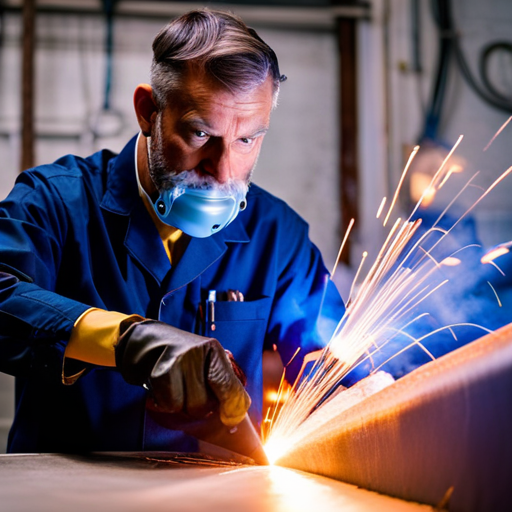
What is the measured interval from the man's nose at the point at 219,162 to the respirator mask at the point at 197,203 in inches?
1.0

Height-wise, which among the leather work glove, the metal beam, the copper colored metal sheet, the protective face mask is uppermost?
the metal beam

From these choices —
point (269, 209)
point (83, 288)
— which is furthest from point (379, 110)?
point (83, 288)

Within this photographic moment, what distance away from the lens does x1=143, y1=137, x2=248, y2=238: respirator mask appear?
152 cm

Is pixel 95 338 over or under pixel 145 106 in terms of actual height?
under

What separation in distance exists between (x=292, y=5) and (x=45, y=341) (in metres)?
2.85

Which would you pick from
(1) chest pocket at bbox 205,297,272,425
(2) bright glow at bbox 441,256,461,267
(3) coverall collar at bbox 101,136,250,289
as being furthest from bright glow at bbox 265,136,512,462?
(3) coverall collar at bbox 101,136,250,289

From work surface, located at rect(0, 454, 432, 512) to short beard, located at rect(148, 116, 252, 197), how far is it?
0.67 metres

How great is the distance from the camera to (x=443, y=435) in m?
0.94

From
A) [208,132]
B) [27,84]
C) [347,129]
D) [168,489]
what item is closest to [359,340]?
[208,132]

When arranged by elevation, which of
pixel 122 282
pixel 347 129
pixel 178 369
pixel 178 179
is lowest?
pixel 178 369

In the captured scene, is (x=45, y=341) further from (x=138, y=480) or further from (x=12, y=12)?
(x=12, y=12)

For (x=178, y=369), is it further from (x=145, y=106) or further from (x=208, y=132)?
(x=145, y=106)

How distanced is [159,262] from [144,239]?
8 centimetres

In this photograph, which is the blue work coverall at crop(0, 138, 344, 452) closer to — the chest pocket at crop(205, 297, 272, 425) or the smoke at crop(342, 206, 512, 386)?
the chest pocket at crop(205, 297, 272, 425)
